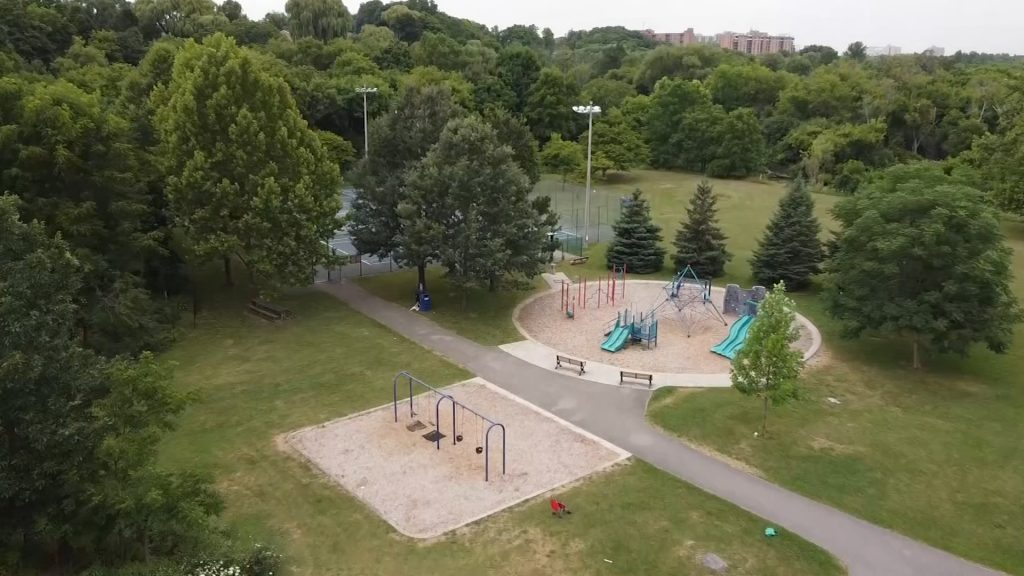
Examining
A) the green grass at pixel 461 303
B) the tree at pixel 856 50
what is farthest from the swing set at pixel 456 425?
the tree at pixel 856 50

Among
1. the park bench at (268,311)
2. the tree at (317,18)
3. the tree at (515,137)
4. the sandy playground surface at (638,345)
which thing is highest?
the tree at (317,18)

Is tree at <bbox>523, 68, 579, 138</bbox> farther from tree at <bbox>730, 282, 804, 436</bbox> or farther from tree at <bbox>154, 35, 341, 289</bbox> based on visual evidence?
tree at <bbox>730, 282, 804, 436</bbox>

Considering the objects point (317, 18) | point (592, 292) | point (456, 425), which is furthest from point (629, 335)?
point (317, 18)

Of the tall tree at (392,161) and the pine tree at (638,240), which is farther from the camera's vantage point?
the pine tree at (638,240)

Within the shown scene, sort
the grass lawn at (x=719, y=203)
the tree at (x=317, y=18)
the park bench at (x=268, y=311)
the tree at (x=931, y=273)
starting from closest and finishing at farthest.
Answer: the tree at (x=931, y=273), the park bench at (x=268, y=311), the grass lawn at (x=719, y=203), the tree at (x=317, y=18)

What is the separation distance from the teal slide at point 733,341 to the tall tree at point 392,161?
12.3 metres

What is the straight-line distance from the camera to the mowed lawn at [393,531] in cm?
1400

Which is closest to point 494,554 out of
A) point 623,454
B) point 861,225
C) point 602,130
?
point 623,454

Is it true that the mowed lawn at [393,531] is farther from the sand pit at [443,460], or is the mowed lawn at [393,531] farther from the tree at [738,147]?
the tree at [738,147]

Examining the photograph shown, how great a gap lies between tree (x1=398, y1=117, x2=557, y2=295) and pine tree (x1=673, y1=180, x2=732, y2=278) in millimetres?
9616

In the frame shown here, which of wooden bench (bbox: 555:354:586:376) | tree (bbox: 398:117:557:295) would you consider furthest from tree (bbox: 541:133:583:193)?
wooden bench (bbox: 555:354:586:376)

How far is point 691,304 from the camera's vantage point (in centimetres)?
2997

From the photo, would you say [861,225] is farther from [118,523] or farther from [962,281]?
[118,523]

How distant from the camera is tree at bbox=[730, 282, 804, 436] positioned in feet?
60.6
